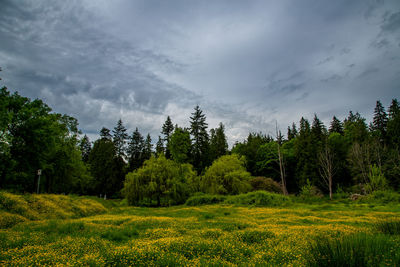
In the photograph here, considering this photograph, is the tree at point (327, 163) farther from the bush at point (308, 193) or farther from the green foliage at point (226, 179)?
the green foliage at point (226, 179)

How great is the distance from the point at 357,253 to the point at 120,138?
80302 mm

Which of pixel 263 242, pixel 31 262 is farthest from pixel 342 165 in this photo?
pixel 31 262

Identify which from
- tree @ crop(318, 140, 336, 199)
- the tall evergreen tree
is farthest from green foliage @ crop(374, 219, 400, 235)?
the tall evergreen tree

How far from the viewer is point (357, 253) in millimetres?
3533

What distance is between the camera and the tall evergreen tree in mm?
65250

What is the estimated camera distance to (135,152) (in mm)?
75625

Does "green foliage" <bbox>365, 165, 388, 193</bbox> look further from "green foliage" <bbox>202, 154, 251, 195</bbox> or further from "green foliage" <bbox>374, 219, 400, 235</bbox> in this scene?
"green foliage" <bbox>374, 219, 400, 235</bbox>

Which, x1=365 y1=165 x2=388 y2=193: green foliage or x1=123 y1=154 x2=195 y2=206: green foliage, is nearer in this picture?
x1=365 y1=165 x2=388 y2=193: green foliage

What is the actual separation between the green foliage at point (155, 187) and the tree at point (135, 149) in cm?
3744

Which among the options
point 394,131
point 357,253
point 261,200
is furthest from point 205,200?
→ point 394,131

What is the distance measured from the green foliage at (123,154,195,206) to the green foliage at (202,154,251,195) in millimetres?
4526

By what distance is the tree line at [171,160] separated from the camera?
30719mm

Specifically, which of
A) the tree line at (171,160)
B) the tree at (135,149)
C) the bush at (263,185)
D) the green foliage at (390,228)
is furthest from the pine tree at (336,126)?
the green foliage at (390,228)

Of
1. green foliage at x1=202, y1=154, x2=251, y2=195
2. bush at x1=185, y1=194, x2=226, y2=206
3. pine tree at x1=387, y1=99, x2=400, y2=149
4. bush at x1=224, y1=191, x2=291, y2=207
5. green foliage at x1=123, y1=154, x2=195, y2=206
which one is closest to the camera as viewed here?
bush at x1=224, y1=191, x2=291, y2=207
